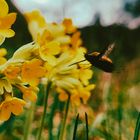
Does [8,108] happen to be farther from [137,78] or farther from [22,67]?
[137,78]

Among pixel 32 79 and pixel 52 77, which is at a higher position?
pixel 32 79

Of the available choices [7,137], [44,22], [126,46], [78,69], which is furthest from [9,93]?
[126,46]

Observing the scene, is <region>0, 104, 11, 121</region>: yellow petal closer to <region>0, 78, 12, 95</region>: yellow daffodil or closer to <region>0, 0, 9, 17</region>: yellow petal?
<region>0, 78, 12, 95</region>: yellow daffodil

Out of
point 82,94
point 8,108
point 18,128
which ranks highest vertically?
point 8,108

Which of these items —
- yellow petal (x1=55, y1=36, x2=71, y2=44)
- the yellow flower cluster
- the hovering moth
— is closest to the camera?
the hovering moth

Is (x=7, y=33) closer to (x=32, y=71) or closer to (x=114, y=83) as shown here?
(x=32, y=71)

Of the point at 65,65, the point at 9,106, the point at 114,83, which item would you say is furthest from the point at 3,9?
the point at 114,83

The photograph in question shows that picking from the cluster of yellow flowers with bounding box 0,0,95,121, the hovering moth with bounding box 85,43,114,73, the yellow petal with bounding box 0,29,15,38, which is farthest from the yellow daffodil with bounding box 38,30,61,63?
the hovering moth with bounding box 85,43,114,73
